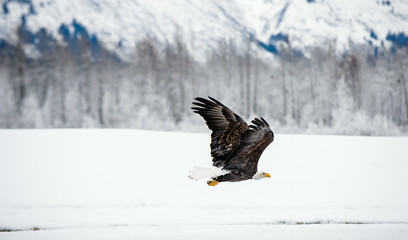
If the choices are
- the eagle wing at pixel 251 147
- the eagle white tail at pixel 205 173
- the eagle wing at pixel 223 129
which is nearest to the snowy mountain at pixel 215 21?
the eagle wing at pixel 223 129

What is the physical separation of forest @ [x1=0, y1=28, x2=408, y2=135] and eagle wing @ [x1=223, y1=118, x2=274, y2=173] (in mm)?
15303

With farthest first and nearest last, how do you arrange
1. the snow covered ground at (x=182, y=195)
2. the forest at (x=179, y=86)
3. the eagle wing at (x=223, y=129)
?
the forest at (x=179, y=86) → the snow covered ground at (x=182, y=195) → the eagle wing at (x=223, y=129)

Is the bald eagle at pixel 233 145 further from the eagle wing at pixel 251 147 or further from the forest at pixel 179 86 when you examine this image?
the forest at pixel 179 86

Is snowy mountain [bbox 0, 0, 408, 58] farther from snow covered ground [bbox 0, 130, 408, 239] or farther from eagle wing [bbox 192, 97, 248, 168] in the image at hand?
eagle wing [bbox 192, 97, 248, 168]

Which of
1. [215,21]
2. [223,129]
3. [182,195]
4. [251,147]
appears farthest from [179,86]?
[215,21]

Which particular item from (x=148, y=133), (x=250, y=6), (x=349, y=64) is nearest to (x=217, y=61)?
(x=349, y=64)

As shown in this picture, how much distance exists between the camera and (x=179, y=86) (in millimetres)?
23516

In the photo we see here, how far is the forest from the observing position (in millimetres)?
21312

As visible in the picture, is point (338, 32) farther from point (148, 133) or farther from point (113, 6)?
point (148, 133)

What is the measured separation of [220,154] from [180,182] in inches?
102

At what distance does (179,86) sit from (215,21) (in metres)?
29.7

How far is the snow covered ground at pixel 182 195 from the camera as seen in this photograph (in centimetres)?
498

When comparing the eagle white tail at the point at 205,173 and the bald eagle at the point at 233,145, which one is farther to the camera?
the bald eagle at the point at 233,145

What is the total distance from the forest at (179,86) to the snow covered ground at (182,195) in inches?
452
